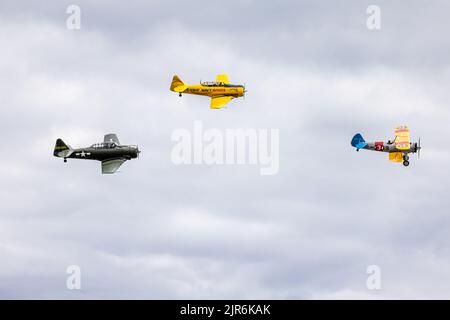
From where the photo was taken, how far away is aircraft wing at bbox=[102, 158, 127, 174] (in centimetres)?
18225

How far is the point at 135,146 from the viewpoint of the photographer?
184500 mm

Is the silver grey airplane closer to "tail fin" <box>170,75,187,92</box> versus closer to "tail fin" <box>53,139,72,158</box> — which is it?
"tail fin" <box>53,139,72,158</box>

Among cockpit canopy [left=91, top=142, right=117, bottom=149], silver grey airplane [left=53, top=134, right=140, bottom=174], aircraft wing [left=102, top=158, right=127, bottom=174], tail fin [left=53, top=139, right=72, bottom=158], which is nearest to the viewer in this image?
aircraft wing [left=102, top=158, right=127, bottom=174]

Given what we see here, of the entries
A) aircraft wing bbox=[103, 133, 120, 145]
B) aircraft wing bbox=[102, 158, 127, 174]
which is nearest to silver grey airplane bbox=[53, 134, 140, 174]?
aircraft wing bbox=[102, 158, 127, 174]

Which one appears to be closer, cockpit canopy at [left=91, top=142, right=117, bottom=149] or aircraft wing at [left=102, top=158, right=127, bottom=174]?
aircraft wing at [left=102, top=158, right=127, bottom=174]

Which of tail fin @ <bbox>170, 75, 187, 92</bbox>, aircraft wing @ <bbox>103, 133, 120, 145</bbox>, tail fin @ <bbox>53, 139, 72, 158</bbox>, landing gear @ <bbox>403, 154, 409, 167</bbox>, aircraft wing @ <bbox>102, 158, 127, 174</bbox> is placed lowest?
aircraft wing @ <bbox>102, 158, 127, 174</bbox>

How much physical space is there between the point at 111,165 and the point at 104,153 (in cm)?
249

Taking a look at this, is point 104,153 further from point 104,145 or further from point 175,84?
point 175,84

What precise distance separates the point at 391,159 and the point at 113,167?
170 ft

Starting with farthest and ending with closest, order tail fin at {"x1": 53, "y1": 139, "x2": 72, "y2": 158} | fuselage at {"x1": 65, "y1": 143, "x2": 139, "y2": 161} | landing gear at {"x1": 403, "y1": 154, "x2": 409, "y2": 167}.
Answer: landing gear at {"x1": 403, "y1": 154, "x2": 409, "y2": 167} → fuselage at {"x1": 65, "y1": 143, "x2": 139, "y2": 161} → tail fin at {"x1": 53, "y1": 139, "x2": 72, "y2": 158}

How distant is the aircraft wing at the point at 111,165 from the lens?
18225 centimetres

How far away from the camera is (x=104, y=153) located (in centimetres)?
18400

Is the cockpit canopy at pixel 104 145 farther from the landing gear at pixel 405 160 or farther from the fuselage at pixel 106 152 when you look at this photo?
the landing gear at pixel 405 160

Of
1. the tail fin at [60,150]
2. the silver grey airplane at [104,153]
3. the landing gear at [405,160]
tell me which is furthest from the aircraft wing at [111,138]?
the landing gear at [405,160]
